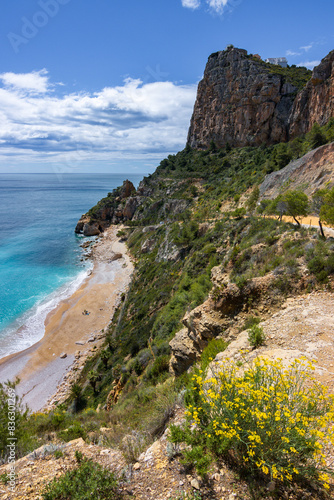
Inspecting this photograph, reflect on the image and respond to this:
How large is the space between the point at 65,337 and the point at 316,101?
61.2 metres

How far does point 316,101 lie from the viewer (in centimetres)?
4728

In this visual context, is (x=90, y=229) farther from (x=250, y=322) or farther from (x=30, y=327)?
(x=250, y=322)

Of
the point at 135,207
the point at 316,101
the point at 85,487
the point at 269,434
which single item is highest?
the point at 316,101

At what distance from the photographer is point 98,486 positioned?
148 inches

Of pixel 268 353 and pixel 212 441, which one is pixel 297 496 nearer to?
pixel 212 441

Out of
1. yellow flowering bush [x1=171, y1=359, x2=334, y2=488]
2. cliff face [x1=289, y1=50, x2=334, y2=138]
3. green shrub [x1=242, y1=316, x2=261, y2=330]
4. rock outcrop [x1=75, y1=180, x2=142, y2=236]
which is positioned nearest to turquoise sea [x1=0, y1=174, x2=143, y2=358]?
rock outcrop [x1=75, y1=180, x2=142, y2=236]

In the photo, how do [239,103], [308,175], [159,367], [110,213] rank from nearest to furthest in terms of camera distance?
[159,367] → [308,175] → [239,103] → [110,213]

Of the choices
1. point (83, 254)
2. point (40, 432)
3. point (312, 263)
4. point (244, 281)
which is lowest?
point (83, 254)

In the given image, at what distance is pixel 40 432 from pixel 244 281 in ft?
29.1

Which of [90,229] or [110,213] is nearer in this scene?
[90,229]

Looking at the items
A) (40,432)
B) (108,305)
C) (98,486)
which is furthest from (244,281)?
(108,305)

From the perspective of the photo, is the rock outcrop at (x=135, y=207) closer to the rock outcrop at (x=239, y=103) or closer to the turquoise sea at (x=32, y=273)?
the turquoise sea at (x=32, y=273)

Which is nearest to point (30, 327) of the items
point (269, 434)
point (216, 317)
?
point (216, 317)

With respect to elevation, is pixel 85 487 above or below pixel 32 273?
above
